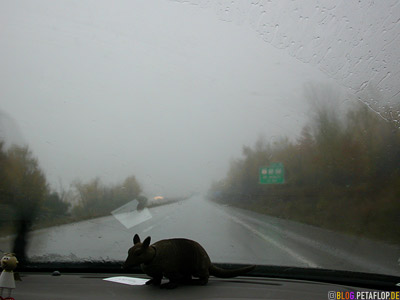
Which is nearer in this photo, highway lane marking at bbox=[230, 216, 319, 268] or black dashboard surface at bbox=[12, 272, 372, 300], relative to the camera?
black dashboard surface at bbox=[12, 272, 372, 300]

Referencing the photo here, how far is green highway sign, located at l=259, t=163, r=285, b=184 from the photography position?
457 inches

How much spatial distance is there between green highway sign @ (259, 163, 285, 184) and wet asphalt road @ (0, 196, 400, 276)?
5.08ft

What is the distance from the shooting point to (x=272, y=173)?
38.7ft

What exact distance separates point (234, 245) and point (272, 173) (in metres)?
3.56

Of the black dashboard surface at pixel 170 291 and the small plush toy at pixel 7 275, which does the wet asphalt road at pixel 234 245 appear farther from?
the small plush toy at pixel 7 275

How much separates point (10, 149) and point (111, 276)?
12.9 feet

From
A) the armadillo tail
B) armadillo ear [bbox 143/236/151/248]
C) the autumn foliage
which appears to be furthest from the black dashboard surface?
the autumn foliage

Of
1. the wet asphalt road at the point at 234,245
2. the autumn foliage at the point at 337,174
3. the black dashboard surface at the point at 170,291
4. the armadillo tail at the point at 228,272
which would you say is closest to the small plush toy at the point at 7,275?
the black dashboard surface at the point at 170,291

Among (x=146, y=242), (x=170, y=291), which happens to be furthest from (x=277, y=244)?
(x=146, y=242)

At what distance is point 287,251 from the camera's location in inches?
341

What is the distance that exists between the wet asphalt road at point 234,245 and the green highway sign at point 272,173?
1.55m

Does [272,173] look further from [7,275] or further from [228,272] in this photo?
[7,275]

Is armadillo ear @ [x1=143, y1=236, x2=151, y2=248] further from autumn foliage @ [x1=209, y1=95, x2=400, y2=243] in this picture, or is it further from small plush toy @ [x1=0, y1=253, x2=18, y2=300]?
autumn foliage @ [x1=209, y1=95, x2=400, y2=243]

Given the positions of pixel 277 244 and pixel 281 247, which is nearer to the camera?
pixel 281 247
